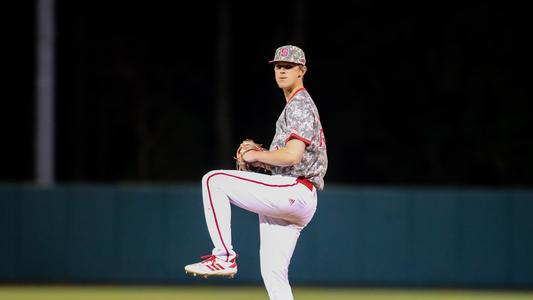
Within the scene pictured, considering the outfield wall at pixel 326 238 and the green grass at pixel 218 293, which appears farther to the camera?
the outfield wall at pixel 326 238

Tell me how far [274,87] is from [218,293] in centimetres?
1251

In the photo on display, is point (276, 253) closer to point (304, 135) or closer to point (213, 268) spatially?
point (213, 268)

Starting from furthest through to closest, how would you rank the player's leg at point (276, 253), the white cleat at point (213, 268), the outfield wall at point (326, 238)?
the outfield wall at point (326, 238) < the player's leg at point (276, 253) < the white cleat at point (213, 268)

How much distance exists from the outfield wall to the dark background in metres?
8.39

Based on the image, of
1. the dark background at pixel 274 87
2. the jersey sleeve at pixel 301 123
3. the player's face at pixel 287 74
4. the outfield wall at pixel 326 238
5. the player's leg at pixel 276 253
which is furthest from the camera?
the dark background at pixel 274 87

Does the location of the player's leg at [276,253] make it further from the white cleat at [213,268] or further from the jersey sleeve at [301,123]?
the jersey sleeve at [301,123]

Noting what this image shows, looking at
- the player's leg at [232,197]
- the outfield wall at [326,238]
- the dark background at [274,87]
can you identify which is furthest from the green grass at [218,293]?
the dark background at [274,87]

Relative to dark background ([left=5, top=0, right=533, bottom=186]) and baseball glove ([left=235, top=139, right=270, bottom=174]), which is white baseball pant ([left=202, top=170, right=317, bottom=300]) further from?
dark background ([left=5, top=0, right=533, bottom=186])

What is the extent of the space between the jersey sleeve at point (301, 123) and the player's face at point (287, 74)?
196 mm

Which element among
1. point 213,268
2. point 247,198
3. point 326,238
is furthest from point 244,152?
point 326,238

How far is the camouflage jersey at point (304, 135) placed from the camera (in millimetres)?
5684

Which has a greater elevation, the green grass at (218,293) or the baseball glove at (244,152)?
the baseball glove at (244,152)
